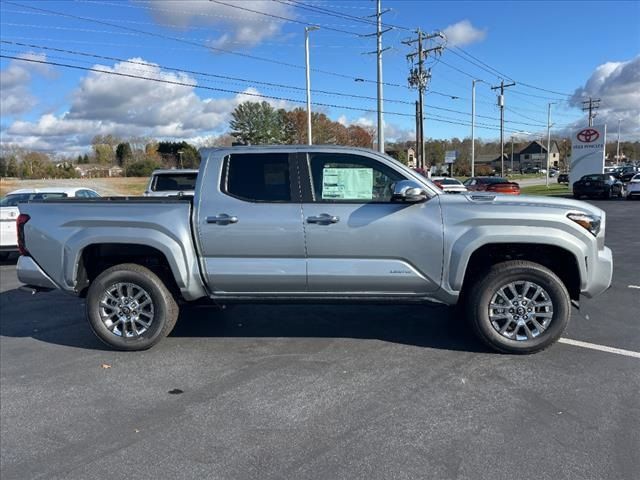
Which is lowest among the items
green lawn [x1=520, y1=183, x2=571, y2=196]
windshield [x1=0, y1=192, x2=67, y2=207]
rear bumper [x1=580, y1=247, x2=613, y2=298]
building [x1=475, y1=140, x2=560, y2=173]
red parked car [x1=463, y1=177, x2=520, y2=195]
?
green lawn [x1=520, y1=183, x2=571, y2=196]

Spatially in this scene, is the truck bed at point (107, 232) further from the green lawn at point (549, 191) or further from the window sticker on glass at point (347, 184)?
the green lawn at point (549, 191)

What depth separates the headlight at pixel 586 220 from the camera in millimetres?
4504

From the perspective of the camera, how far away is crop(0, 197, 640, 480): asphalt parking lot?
2.99 metres

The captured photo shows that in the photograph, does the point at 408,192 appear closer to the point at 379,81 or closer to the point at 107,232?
the point at 107,232

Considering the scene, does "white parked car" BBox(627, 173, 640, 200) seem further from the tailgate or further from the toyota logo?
the tailgate

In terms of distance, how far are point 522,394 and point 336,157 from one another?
2550 millimetres

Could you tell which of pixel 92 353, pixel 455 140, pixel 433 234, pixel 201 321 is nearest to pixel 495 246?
pixel 433 234

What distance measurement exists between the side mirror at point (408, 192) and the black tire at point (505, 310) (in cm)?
96

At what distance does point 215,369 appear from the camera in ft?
14.7

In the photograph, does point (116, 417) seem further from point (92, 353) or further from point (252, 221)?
point (252, 221)

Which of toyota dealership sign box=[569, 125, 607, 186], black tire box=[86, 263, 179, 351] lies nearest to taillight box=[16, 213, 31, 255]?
black tire box=[86, 263, 179, 351]

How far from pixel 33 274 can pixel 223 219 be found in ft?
6.68

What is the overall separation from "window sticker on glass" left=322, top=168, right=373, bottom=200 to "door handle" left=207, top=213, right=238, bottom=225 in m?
0.85

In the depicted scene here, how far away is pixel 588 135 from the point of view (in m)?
34.6
